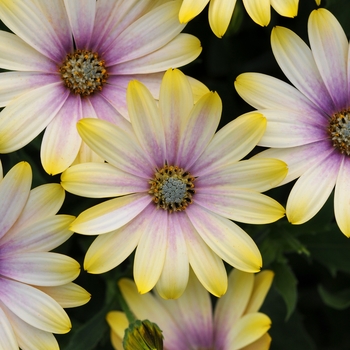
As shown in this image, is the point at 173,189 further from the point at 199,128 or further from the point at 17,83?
the point at 17,83

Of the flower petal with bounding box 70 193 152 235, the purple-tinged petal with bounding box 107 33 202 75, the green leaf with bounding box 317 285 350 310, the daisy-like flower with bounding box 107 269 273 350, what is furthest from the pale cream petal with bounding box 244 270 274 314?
the purple-tinged petal with bounding box 107 33 202 75

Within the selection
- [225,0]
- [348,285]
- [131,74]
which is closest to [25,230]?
[131,74]

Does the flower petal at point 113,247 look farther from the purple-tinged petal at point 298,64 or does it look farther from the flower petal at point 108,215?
the purple-tinged petal at point 298,64

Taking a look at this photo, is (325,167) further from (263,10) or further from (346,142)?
(263,10)

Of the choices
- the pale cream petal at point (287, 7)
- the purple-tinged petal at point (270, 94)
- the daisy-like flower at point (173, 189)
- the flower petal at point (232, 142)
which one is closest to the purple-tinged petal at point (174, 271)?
the daisy-like flower at point (173, 189)

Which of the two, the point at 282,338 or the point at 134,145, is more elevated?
the point at 134,145

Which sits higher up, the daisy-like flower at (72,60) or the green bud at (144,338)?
the daisy-like flower at (72,60)
